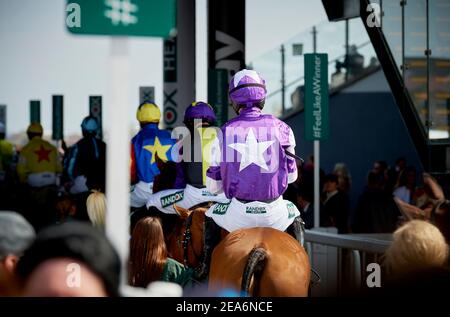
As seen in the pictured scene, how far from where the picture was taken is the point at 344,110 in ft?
57.5

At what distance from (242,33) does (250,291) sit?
838cm

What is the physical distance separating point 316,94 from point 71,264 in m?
7.54

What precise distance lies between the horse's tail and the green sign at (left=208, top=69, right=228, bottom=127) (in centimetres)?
747

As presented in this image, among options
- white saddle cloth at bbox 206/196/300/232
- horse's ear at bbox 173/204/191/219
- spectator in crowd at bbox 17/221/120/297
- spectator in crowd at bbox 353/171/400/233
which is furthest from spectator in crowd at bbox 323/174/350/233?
spectator in crowd at bbox 17/221/120/297

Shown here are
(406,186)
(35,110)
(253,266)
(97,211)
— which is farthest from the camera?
(35,110)

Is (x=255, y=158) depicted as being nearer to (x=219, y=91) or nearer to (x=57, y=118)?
(x=219, y=91)

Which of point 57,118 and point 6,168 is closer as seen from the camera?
point 6,168

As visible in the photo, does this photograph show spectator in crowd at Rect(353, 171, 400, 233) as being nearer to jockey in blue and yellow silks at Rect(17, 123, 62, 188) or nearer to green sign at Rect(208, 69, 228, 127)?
green sign at Rect(208, 69, 228, 127)

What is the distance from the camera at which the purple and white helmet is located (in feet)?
17.9

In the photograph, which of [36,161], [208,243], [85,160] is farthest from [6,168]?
[208,243]

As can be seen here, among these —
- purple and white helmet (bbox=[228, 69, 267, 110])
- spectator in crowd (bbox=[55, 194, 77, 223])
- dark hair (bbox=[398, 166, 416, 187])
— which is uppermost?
purple and white helmet (bbox=[228, 69, 267, 110])

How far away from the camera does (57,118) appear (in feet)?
51.3
